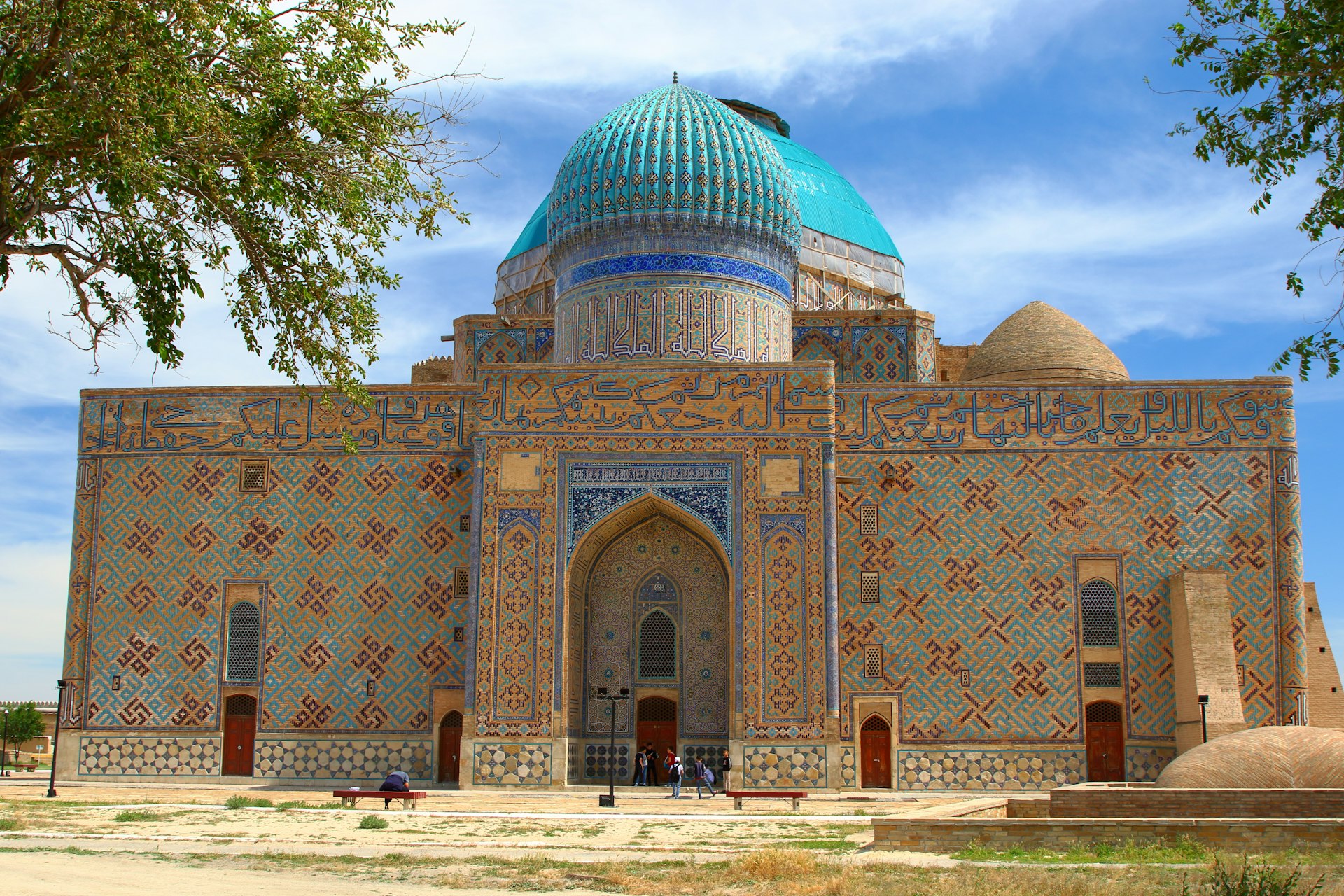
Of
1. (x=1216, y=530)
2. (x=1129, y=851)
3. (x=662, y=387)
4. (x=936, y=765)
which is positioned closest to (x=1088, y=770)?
(x=936, y=765)

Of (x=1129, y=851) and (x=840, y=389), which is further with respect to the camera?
(x=840, y=389)

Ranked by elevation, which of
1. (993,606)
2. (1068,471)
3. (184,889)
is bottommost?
(184,889)

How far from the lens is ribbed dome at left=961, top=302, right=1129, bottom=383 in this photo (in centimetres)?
1930

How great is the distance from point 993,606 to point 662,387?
4.36 m

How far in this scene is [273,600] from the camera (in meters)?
16.4

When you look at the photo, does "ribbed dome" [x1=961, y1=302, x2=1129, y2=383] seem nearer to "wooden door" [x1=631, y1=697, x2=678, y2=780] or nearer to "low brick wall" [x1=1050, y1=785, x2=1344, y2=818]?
"wooden door" [x1=631, y1=697, x2=678, y2=780]

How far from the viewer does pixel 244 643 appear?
645 inches

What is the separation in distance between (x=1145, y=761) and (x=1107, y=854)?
7918mm

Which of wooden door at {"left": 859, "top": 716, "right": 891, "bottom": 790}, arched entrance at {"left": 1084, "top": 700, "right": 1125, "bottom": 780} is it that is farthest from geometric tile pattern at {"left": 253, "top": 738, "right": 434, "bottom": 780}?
arched entrance at {"left": 1084, "top": 700, "right": 1125, "bottom": 780}

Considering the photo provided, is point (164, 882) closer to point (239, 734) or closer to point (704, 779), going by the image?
point (704, 779)

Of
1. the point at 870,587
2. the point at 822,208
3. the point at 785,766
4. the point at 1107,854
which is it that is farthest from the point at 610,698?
the point at 822,208

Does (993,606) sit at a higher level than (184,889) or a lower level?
higher

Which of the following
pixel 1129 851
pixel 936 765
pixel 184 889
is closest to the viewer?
pixel 184 889

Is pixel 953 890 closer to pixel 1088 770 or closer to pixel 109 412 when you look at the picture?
pixel 1088 770
